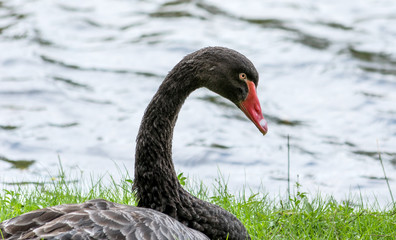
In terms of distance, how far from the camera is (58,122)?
8.91 m

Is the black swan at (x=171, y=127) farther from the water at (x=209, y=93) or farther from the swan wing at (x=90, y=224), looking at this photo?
the water at (x=209, y=93)

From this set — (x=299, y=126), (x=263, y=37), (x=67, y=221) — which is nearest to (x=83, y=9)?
(x=263, y=37)

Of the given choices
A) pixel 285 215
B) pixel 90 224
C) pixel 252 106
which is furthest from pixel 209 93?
pixel 90 224

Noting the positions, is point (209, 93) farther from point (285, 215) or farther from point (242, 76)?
point (242, 76)

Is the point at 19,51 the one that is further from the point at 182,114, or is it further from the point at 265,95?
the point at 265,95

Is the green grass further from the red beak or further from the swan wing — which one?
the swan wing

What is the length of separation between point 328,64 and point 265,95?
1.45m

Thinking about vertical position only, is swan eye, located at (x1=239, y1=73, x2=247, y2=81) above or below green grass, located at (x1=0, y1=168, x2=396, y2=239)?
above

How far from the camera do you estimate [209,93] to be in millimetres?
9906

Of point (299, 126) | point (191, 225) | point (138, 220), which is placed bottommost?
point (299, 126)

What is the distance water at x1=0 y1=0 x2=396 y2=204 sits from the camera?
791 cm

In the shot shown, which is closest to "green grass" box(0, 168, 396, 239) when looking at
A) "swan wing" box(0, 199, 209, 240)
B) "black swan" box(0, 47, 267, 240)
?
"black swan" box(0, 47, 267, 240)

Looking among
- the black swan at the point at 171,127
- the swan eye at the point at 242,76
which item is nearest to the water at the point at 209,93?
the black swan at the point at 171,127

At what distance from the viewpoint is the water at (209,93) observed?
7906 mm
